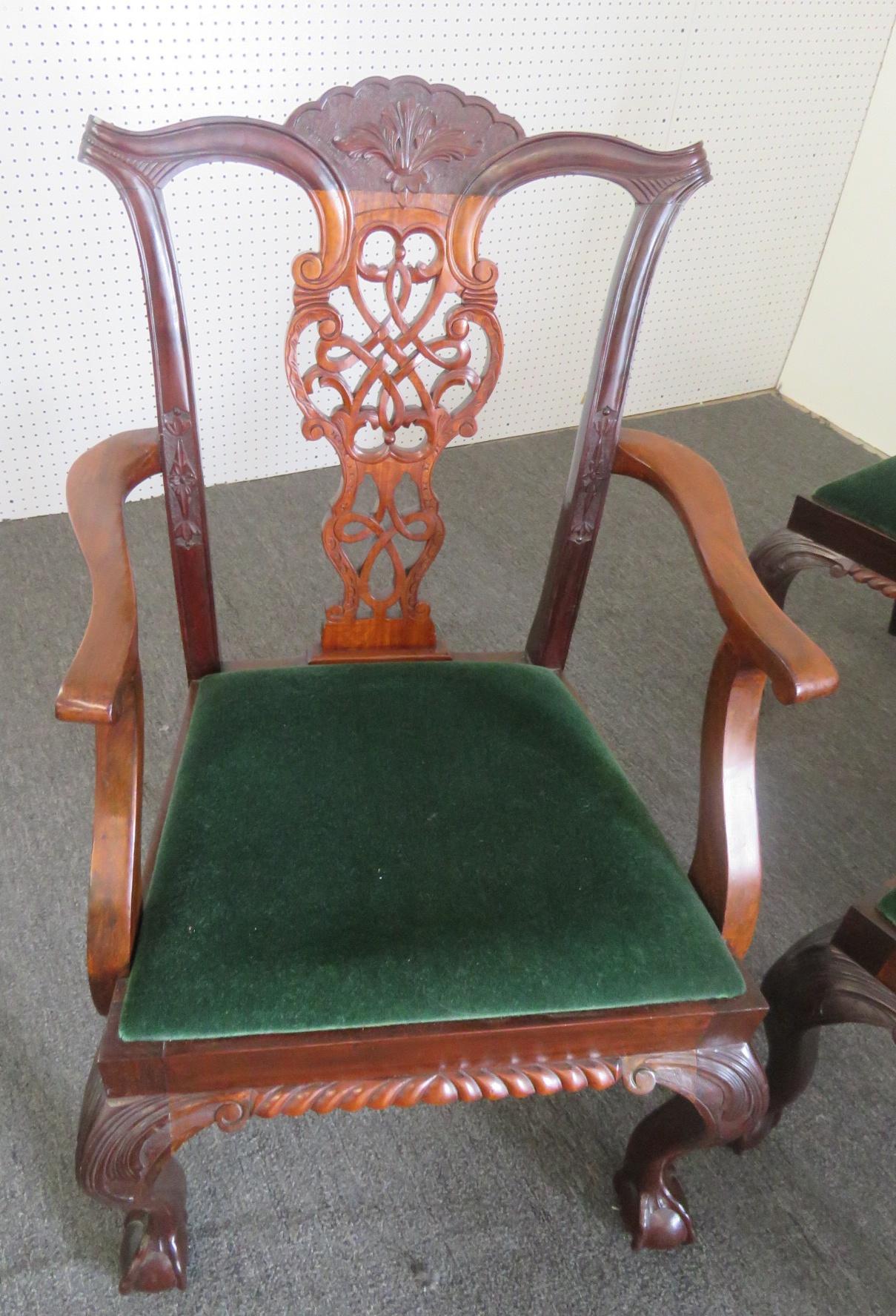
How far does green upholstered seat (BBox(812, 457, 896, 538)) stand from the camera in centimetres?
164

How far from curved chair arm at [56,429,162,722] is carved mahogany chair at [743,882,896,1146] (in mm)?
739

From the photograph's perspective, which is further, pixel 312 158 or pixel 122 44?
pixel 122 44

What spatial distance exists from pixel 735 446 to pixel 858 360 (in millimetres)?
530

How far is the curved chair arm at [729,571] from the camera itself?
82 centimetres

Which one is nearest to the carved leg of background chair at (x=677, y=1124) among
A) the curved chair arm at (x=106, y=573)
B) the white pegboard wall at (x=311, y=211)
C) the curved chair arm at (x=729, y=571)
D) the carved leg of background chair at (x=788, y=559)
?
the curved chair arm at (x=729, y=571)

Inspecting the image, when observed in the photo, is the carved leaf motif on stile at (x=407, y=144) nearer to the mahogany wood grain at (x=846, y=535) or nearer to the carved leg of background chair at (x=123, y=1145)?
the carved leg of background chair at (x=123, y=1145)

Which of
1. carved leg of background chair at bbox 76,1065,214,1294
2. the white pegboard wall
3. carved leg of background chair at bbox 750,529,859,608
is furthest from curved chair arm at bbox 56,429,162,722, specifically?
the white pegboard wall

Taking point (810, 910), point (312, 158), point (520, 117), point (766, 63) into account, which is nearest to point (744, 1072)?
point (810, 910)

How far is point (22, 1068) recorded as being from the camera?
126 centimetres

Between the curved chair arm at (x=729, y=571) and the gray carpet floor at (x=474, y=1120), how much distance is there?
0.74 meters

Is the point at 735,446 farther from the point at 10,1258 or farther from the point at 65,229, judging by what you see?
the point at 10,1258

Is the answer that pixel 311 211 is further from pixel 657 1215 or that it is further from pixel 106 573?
pixel 657 1215

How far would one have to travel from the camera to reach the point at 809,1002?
3.35 feet

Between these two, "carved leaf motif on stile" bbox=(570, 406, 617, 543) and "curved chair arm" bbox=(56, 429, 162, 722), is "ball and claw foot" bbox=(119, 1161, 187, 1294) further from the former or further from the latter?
"carved leaf motif on stile" bbox=(570, 406, 617, 543)
